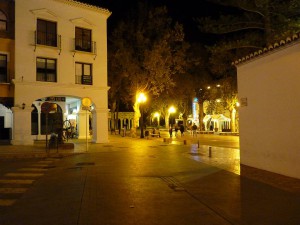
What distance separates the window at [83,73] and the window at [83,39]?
1.30 metres

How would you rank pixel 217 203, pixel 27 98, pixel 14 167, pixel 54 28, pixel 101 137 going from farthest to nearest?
pixel 101 137 → pixel 54 28 → pixel 27 98 → pixel 14 167 → pixel 217 203

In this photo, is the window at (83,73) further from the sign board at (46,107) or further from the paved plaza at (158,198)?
the paved plaza at (158,198)

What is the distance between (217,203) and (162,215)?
1.59m

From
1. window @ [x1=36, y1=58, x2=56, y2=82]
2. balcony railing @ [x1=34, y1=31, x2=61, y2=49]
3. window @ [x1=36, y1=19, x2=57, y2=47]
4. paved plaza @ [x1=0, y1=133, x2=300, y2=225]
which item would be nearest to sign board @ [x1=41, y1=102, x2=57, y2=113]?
paved plaza @ [x1=0, y1=133, x2=300, y2=225]

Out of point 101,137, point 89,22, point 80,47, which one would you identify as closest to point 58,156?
point 101,137

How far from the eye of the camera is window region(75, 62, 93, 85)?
2722 cm

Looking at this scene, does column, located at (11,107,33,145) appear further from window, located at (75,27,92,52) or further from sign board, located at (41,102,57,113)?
window, located at (75,27,92,52)

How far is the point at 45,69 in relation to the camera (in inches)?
1011

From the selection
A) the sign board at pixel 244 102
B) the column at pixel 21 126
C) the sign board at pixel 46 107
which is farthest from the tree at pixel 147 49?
the sign board at pixel 244 102

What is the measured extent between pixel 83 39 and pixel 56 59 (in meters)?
3.08

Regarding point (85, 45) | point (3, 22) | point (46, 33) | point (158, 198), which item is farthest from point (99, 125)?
point (158, 198)

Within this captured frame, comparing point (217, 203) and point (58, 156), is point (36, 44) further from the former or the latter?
point (217, 203)

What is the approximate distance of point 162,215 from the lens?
6805mm

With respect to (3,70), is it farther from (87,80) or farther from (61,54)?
(87,80)
